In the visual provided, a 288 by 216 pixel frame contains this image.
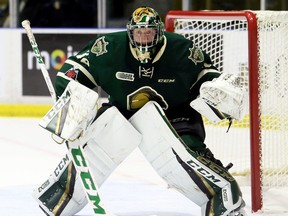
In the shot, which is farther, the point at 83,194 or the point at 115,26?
the point at 115,26

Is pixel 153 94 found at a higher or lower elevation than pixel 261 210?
higher

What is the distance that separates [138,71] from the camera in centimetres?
383

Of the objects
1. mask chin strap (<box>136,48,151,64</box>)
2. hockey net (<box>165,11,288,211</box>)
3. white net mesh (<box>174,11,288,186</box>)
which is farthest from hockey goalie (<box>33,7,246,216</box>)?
white net mesh (<box>174,11,288,186</box>)

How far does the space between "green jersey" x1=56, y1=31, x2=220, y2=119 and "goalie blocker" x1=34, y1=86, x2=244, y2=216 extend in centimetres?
9

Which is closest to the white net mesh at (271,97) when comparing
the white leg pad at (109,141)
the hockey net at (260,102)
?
the hockey net at (260,102)

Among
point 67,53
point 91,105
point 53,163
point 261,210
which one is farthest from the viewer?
point 67,53

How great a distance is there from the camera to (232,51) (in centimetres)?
600

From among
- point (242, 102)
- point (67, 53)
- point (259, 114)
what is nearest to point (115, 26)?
point (67, 53)

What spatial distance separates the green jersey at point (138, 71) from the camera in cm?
384

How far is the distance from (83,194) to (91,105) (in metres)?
0.52

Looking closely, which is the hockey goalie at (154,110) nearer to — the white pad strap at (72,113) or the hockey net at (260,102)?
the white pad strap at (72,113)

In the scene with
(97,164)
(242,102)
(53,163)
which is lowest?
(53,163)

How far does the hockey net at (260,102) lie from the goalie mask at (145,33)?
2.02 ft

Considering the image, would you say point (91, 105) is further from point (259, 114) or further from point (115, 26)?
point (115, 26)
